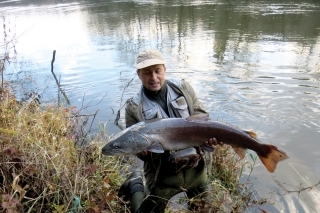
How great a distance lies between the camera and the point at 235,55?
38.5ft

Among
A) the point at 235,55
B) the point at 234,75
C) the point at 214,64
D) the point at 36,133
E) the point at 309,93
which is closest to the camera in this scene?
the point at 36,133

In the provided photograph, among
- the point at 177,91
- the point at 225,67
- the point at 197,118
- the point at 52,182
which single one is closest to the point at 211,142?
the point at 197,118

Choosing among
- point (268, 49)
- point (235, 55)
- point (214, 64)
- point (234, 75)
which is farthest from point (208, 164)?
point (268, 49)

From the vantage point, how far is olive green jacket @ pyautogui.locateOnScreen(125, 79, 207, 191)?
3316mm

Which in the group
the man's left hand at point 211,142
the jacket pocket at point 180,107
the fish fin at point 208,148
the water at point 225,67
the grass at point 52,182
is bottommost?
the water at point 225,67

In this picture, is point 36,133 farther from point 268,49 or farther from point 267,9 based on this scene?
point 267,9

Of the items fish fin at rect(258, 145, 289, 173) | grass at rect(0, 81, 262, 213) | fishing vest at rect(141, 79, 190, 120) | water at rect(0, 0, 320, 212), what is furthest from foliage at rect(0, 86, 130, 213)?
water at rect(0, 0, 320, 212)

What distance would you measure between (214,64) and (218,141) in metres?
8.16

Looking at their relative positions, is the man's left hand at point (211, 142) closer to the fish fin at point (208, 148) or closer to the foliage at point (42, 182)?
the fish fin at point (208, 148)

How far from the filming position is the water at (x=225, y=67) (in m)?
5.81

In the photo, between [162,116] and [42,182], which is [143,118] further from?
[42,182]

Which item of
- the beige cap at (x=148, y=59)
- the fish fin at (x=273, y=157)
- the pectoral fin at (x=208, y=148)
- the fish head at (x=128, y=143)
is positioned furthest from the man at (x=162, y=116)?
the fish fin at (x=273, y=157)

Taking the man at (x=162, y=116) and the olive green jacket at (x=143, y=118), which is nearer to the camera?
the man at (x=162, y=116)

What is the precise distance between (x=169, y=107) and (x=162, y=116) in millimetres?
129
